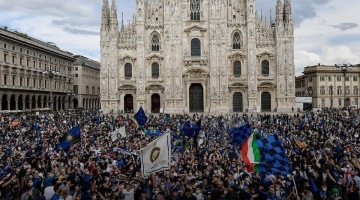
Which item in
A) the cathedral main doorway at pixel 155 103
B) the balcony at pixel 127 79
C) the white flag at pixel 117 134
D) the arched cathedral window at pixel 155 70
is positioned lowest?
the white flag at pixel 117 134

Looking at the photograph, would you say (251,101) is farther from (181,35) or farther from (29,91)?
(29,91)

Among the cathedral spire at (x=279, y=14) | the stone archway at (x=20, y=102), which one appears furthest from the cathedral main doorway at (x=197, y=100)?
the stone archway at (x=20, y=102)

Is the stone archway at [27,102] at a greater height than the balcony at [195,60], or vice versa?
the balcony at [195,60]

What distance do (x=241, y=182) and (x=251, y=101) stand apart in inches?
1738

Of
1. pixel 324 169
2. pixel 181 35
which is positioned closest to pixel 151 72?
pixel 181 35

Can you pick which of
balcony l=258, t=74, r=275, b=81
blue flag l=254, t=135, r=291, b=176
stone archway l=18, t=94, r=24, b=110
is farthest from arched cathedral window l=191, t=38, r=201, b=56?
blue flag l=254, t=135, r=291, b=176

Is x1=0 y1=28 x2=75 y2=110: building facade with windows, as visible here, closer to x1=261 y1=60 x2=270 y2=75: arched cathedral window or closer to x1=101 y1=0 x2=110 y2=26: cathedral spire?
x1=101 y1=0 x2=110 y2=26: cathedral spire

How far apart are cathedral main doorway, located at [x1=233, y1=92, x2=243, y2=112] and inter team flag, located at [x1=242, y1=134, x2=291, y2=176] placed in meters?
44.5

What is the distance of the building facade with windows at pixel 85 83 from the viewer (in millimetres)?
84125

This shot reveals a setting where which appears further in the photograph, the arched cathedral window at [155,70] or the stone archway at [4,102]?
the stone archway at [4,102]

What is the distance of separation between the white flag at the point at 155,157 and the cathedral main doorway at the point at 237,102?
4541cm

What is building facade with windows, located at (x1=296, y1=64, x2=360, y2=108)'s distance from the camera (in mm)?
85375

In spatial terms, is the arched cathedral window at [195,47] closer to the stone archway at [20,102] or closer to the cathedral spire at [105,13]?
the cathedral spire at [105,13]

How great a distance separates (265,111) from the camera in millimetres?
56781
